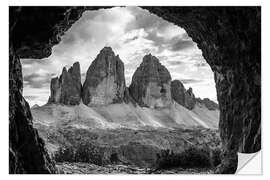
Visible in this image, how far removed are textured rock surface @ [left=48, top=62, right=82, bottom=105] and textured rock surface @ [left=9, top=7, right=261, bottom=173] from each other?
203ft

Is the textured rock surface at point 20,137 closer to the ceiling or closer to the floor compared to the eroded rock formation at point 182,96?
closer to the floor

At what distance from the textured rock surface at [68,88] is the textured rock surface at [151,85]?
12780 mm

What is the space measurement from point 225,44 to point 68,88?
6879cm

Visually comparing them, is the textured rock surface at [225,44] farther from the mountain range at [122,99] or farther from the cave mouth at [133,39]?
the mountain range at [122,99]

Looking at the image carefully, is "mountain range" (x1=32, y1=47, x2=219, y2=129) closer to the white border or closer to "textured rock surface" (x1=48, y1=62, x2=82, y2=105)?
"textured rock surface" (x1=48, y1=62, x2=82, y2=105)

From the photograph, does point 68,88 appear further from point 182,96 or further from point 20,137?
point 20,137

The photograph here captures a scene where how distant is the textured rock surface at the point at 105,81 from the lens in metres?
70.8

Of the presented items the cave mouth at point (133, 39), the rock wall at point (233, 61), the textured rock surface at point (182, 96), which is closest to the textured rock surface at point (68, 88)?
the textured rock surface at point (182, 96)

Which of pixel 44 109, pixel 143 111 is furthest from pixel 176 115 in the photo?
pixel 44 109

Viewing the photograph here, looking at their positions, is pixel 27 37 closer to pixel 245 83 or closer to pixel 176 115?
pixel 245 83

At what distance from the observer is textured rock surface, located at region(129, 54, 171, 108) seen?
74812 mm
